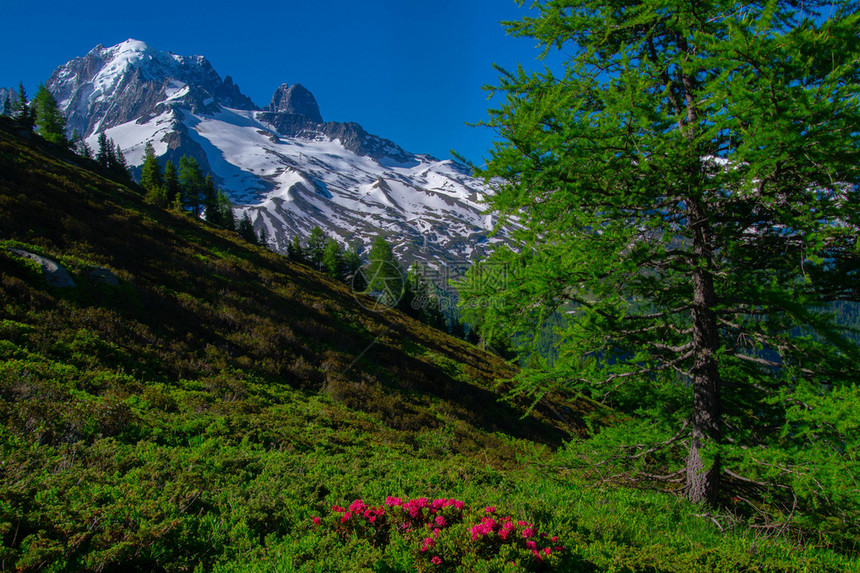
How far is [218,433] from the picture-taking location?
6.92 meters

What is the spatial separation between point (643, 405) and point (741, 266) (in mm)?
2801

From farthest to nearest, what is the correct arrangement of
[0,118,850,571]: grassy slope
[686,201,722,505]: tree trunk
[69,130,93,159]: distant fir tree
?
[69,130,93,159]: distant fir tree → [686,201,722,505]: tree trunk → [0,118,850,571]: grassy slope

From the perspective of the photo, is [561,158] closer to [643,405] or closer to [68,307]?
[643,405]

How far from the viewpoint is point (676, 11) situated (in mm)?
4457

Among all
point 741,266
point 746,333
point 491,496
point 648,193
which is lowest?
point 491,496

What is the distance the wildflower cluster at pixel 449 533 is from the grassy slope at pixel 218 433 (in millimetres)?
254

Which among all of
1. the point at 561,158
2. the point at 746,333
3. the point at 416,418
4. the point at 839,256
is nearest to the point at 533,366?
the point at 746,333

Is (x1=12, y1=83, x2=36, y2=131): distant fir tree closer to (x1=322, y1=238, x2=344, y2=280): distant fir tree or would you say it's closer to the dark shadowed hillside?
(x1=322, y1=238, x2=344, y2=280): distant fir tree

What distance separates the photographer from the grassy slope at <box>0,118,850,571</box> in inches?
135

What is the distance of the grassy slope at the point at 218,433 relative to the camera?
11.3ft

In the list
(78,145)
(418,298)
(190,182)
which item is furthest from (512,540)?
(78,145)

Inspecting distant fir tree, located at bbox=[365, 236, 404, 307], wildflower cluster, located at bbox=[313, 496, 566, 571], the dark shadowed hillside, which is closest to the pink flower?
wildflower cluster, located at bbox=[313, 496, 566, 571]

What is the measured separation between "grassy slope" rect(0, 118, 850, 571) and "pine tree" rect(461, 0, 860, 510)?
145 centimetres

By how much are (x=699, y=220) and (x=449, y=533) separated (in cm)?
463
